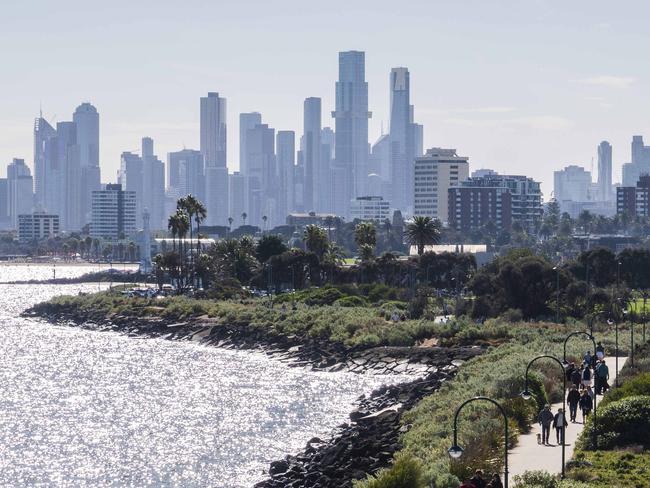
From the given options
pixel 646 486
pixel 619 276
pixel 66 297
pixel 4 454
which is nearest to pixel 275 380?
pixel 4 454

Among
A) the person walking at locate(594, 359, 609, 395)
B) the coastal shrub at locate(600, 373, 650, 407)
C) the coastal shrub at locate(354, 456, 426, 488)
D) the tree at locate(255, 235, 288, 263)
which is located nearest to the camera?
the coastal shrub at locate(354, 456, 426, 488)

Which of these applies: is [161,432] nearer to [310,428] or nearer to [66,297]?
[310,428]

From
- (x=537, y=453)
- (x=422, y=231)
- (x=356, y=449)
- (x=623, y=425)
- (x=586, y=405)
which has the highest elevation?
(x=422, y=231)

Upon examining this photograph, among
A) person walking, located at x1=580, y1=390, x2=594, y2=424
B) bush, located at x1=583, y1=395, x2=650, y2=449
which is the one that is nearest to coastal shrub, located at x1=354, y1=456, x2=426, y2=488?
bush, located at x1=583, y1=395, x2=650, y2=449

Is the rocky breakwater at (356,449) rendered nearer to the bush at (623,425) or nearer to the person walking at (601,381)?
the bush at (623,425)

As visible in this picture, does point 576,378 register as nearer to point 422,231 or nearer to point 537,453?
point 537,453

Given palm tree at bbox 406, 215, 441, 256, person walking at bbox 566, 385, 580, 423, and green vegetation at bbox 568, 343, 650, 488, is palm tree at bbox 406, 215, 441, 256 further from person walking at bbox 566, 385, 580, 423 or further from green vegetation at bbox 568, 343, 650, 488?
green vegetation at bbox 568, 343, 650, 488

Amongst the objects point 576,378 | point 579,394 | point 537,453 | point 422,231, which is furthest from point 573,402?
point 422,231

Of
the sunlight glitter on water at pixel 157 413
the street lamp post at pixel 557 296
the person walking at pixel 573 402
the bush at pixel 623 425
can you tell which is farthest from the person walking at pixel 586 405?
the street lamp post at pixel 557 296
